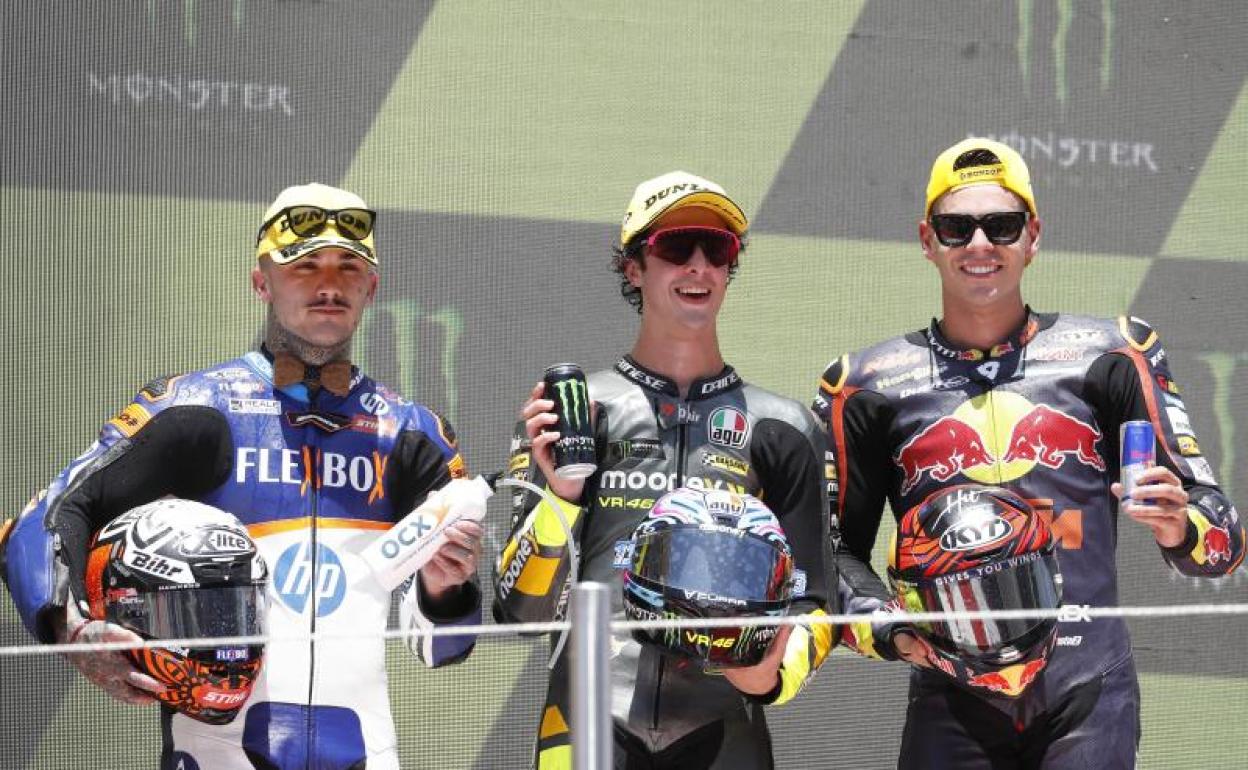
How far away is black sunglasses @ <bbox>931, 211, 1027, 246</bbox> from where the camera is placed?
133 inches

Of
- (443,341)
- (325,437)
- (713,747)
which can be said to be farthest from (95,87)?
(713,747)

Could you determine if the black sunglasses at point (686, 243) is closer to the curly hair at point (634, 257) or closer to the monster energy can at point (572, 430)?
the curly hair at point (634, 257)

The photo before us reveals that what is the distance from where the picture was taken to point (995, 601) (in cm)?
295

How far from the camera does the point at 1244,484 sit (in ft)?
16.0

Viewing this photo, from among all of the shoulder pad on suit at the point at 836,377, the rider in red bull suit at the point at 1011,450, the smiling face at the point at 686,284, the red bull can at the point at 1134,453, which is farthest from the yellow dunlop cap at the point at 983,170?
the red bull can at the point at 1134,453

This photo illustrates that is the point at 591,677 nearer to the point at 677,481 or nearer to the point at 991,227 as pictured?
the point at 677,481

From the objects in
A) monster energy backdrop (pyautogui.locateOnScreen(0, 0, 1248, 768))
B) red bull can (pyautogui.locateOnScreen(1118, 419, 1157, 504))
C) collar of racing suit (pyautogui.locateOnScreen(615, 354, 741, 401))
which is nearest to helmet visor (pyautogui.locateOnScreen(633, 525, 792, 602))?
collar of racing suit (pyautogui.locateOnScreen(615, 354, 741, 401))

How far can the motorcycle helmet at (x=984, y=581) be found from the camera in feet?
9.65

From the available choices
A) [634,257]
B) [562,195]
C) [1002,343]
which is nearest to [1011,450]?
[1002,343]

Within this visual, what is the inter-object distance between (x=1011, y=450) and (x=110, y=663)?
1553 mm

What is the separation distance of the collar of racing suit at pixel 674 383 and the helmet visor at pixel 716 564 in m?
0.45

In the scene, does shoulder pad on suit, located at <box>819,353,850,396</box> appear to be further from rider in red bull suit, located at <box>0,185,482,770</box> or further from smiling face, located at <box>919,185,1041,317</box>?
rider in red bull suit, located at <box>0,185,482,770</box>

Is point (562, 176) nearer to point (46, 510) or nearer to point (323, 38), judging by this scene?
point (323, 38)

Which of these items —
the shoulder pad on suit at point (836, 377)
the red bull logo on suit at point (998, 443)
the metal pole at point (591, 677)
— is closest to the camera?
the metal pole at point (591, 677)
